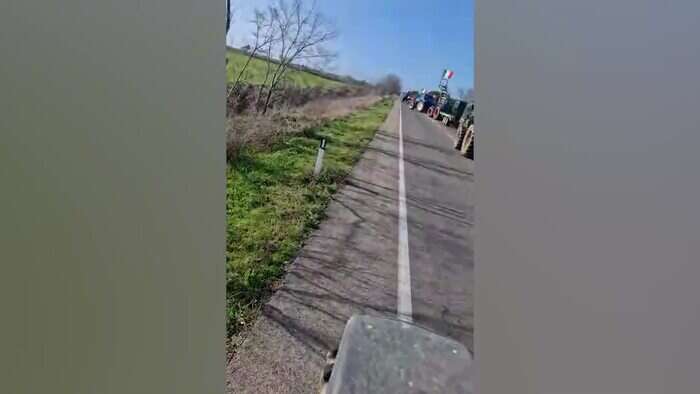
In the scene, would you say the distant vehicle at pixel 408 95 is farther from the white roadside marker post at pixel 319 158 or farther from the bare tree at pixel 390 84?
the white roadside marker post at pixel 319 158

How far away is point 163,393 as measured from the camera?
1544 millimetres

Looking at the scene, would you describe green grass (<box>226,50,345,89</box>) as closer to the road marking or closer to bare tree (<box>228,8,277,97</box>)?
bare tree (<box>228,8,277,97</box>)

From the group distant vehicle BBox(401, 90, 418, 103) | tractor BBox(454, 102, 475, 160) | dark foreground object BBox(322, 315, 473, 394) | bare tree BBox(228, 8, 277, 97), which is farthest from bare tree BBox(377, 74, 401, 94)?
dark foreground object BBox(322, 315, 473, 394)

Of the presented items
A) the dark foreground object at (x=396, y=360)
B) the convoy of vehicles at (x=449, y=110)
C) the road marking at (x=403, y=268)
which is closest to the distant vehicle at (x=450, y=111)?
the convoy of vehicles at (x=449, y=110)

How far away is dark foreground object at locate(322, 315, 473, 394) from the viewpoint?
165 cm

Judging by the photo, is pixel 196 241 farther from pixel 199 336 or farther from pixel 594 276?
pixel 594 276

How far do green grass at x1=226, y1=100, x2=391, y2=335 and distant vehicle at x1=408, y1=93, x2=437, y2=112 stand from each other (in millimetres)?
115

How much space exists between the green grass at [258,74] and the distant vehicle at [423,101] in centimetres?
28

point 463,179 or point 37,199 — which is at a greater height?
point 463,179

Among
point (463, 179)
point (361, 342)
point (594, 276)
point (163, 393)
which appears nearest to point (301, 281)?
point (361, 342)

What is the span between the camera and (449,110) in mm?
1766

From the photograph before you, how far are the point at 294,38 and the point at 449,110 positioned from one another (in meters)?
0.61

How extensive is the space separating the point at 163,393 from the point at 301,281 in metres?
0.56

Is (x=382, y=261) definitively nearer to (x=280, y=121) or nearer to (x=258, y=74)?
(x=280, y=121)
